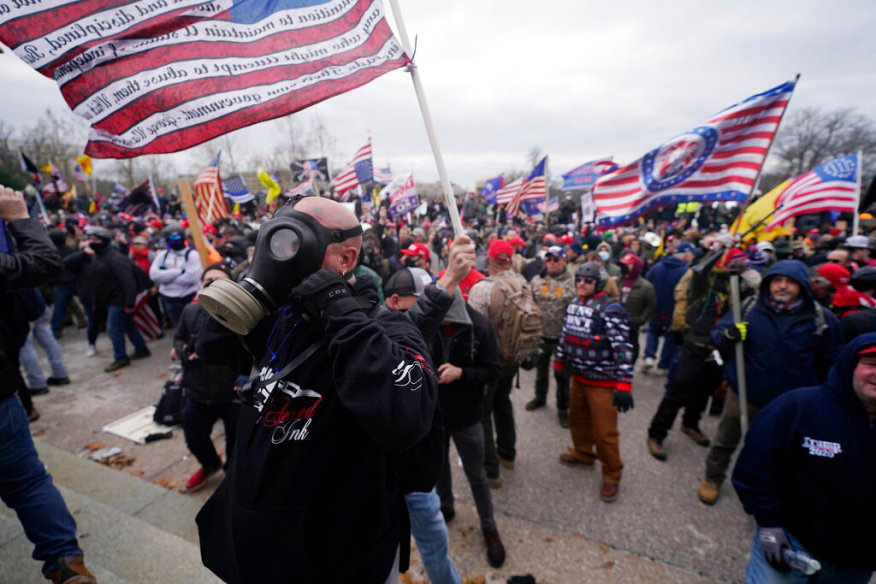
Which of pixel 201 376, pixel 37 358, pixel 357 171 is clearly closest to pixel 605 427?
pixel 201 376

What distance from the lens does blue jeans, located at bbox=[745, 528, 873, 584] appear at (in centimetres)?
208

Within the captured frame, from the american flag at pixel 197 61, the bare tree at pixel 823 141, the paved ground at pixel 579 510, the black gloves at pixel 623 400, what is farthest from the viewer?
the bare tree at pixel 823 141

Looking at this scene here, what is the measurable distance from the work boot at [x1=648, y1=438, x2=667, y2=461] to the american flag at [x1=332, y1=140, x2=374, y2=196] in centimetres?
946

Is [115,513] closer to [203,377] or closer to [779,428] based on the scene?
[203,377]

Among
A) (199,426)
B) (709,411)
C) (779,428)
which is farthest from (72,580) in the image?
(709,411)

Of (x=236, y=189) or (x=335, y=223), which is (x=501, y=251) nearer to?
(x=335, y=223)

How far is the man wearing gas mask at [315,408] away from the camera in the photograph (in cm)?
130

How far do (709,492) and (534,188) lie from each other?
10196mm

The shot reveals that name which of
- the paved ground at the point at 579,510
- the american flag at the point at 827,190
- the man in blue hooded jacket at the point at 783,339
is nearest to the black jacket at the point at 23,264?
the paved ground at the point at 579,510

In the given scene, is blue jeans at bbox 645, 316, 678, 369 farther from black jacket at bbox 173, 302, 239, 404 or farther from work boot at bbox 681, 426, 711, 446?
black jacket at bbox 173, 302, 239, 404

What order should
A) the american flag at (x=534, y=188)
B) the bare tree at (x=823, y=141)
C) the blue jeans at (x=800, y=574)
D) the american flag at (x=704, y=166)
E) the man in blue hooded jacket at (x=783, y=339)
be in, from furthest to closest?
the bare tree at (x=823, y=141)
the american flag at (x=534, y=188)
the american flag at (x=704, y=166)
the man in blue hooded jacket at (x=783, y=339)
the blue jeans at (x=800, y=574)

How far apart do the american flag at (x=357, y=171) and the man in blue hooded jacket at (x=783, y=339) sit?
32.0 ft

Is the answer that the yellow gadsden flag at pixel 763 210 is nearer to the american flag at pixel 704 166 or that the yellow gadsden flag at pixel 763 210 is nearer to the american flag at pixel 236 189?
the american flag at pixel 704 166

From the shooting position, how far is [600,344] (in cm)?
376
